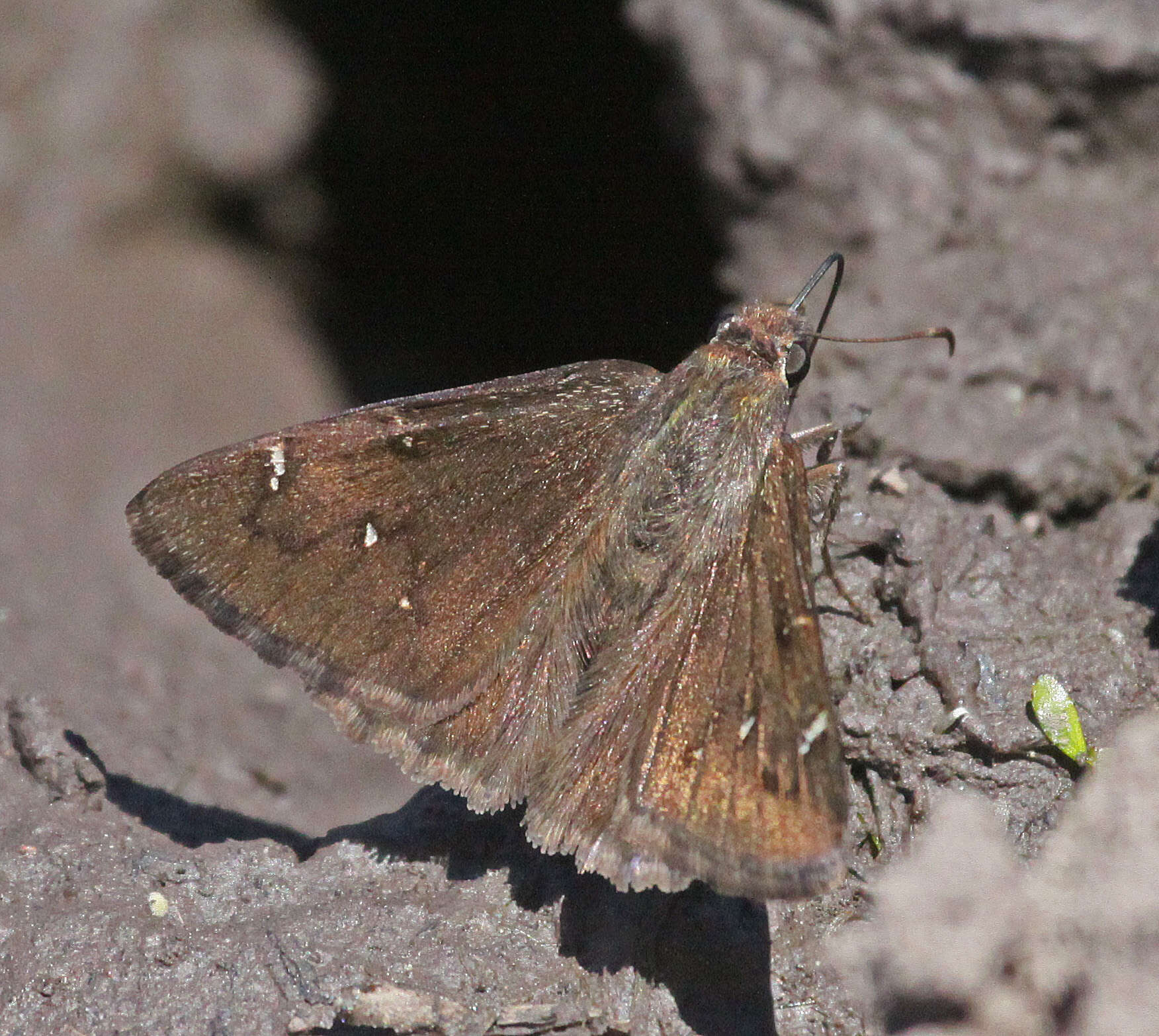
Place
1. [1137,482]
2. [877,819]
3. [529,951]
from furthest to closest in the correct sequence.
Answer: [1137,482]
[877,819]
[529,951]

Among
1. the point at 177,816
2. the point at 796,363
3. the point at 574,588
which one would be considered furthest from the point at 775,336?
the point at 177,816

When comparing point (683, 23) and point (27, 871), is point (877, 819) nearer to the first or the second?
point (27, 871)

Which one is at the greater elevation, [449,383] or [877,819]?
[877,819]

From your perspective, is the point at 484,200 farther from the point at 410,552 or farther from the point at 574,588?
the point at 574,588

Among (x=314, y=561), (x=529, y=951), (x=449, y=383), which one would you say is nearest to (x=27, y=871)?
(x=314, y=561)

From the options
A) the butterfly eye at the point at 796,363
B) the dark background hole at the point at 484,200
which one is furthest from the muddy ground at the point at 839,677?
the dark background hole at the point at 484,200
